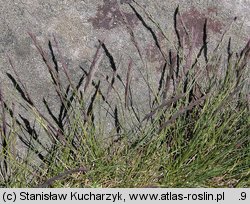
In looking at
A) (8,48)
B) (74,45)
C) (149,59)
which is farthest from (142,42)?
(8,48)

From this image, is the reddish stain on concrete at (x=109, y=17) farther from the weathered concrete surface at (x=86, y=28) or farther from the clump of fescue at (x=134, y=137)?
the clump of fescue at (x=134, y=137)

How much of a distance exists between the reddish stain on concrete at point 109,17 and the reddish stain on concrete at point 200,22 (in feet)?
0.72

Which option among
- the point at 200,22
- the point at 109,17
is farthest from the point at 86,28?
the point at 200,22

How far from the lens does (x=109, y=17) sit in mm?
2518

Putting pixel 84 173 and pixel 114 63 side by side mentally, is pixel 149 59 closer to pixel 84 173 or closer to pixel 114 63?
pixel 114 63

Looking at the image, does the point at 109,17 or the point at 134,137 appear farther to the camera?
the point at 109,17

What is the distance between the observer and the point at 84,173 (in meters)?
2.27

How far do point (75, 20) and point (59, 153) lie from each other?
58 centimetres

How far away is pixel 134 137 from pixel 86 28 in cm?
51

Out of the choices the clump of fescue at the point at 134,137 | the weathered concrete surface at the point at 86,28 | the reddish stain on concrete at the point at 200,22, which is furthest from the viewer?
the reddish stain on concrete at the point at 200,22

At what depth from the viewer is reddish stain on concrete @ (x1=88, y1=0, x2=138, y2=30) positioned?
2.51 m

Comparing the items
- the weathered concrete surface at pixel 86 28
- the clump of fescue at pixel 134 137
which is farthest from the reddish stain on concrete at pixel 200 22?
the clump of fescue at pixel 134 137

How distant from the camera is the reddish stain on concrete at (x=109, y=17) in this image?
2508mm

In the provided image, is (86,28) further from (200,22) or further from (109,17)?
(200,22)
